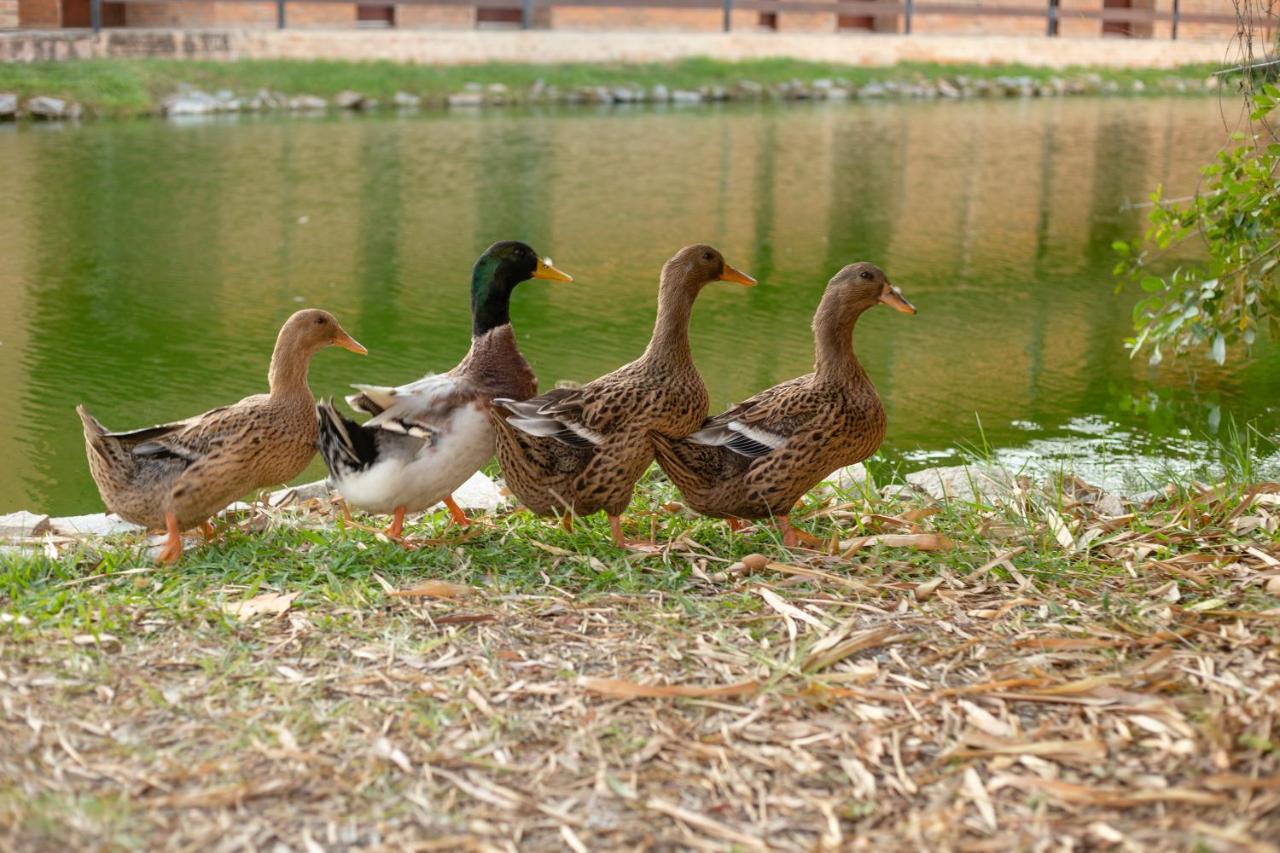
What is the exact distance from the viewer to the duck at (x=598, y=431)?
3555 millimetres

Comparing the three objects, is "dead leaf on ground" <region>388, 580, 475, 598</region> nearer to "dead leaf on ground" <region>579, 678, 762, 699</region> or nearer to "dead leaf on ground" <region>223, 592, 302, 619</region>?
"dead leaf on ground" <region>223, 592, 302, 619</region>

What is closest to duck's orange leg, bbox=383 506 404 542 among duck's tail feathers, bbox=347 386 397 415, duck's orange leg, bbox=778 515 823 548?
duck's tail feathers, bbox=347 386 397 415

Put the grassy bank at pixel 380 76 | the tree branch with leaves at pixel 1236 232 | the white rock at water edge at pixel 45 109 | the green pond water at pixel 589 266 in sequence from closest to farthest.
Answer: the tree branch with leaves at pixel 1236 232 < the green pond water at pixel 589 266 < the white rock at water edge at pixel 45 109 < the grassy bank at pixel 380 76

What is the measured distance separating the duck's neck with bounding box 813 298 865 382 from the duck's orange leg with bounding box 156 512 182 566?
1653mm

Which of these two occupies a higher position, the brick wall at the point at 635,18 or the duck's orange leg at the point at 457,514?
the brick wall at the point at 635,18

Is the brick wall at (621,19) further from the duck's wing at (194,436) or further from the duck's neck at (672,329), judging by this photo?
the duck's wing at (194,436)

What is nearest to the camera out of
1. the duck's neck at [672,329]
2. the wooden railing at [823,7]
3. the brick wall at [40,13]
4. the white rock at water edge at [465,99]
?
the duck's neck at [672,329]

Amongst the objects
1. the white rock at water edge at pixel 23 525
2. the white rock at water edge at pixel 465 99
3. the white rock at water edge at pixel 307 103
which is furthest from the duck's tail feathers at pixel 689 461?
the white rock at water edge at pixel 465 99

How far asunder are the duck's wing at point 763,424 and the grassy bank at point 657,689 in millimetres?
255

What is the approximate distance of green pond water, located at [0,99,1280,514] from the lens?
579 centimetres

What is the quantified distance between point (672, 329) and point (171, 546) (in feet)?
4.47

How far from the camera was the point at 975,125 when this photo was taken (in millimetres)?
Result: 17922

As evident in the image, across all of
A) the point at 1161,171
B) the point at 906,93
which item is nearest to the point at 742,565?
the point at 1161,171

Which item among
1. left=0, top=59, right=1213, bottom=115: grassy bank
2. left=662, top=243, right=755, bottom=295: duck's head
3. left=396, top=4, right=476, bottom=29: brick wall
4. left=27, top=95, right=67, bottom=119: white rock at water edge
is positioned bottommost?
left=662, top=243, right=755, bottom=295: duck's head
